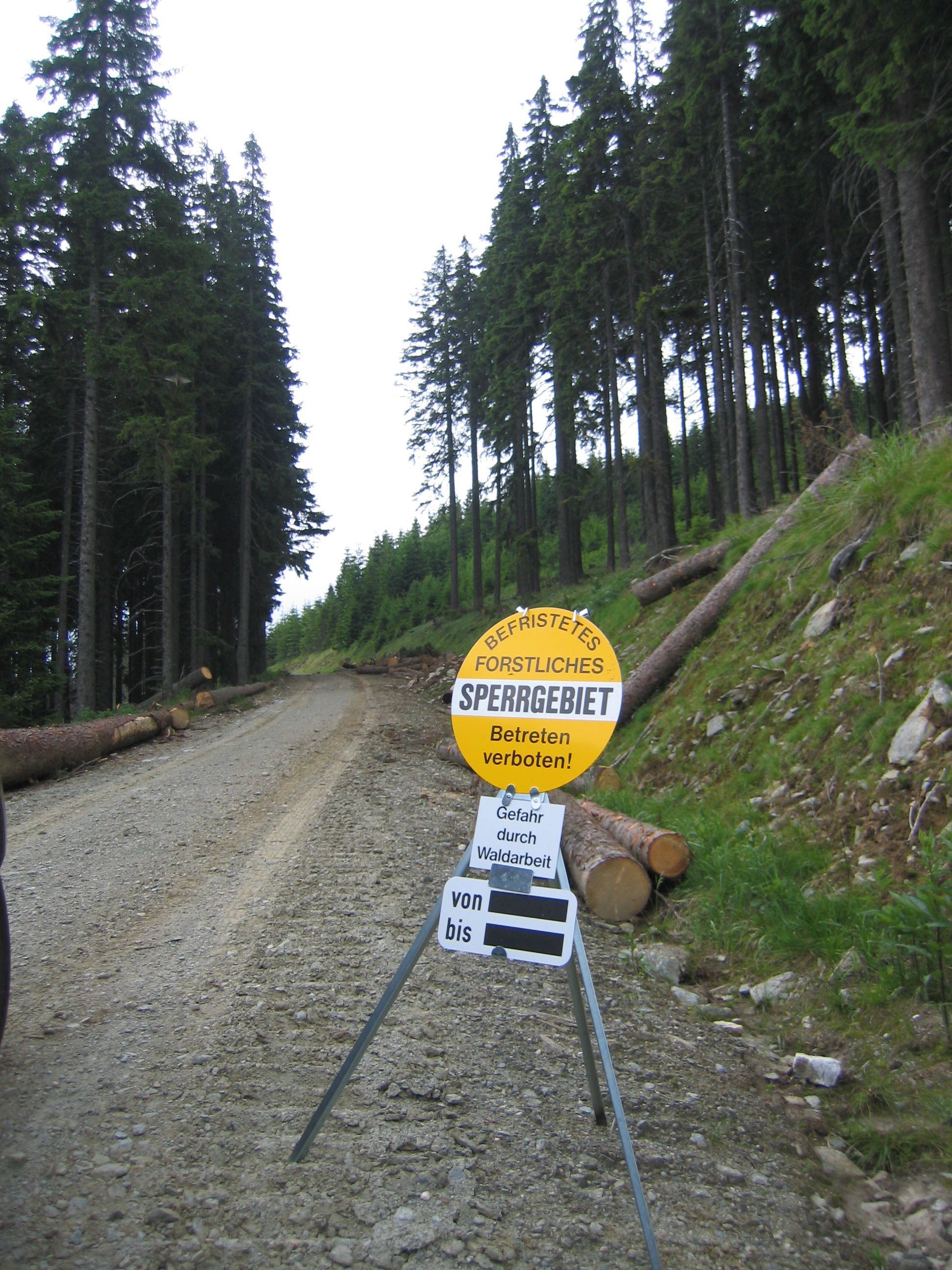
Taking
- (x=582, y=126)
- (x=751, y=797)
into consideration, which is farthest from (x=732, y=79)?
(x=751, y=797)

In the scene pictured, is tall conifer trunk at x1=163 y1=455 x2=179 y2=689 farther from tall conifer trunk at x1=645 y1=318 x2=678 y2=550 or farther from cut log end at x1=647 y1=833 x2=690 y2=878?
cut log end at x1=647 y1=833 x2=690 y2=878

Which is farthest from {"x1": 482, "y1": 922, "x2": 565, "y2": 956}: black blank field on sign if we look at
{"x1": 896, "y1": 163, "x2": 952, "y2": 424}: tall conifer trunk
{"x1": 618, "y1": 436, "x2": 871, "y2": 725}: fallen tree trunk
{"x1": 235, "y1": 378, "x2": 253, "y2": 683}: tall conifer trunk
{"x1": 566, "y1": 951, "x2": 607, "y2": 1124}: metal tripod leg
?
{"x1": 235, "y1": 378, "x2": 253, "y2": 683}: tall conifer trunk

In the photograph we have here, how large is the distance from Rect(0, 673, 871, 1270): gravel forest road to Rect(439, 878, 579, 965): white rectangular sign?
29.1 inches

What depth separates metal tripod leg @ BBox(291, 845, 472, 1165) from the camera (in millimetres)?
2619

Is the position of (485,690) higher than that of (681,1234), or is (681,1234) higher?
(485,690)

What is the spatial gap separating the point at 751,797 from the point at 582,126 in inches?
891

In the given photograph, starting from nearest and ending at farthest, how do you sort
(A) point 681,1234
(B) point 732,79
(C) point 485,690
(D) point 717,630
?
(A) point 681,1234 → (C) point 485,690 → (D) point 717,630 → (B) point 732,79

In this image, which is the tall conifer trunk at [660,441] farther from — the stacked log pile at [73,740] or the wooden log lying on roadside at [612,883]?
the wooden log lying on roadside at [612,883]

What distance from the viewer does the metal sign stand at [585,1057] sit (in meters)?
2.31

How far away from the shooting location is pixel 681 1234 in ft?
7.88

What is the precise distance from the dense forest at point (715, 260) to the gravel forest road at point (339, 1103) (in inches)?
307

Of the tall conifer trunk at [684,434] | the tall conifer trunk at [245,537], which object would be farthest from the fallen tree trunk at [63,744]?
the tall conifer trunk at [684,434]

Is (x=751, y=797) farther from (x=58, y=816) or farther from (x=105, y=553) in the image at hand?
(x=105, y=553)

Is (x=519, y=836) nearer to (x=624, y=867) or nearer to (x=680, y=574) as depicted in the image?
(x=624, y=867)
